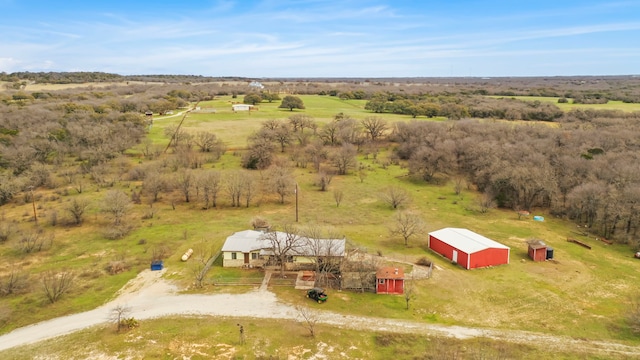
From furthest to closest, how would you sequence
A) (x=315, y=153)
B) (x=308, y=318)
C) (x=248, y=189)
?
(x=315, y=153) < (x=248, y=189) < (x=308, y=318)

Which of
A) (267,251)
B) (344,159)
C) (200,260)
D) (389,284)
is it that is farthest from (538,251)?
(344,159)

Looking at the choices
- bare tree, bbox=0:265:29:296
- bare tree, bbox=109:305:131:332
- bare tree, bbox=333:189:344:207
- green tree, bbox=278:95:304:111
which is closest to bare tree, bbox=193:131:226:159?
bare tree, bbox=333:189:344:207

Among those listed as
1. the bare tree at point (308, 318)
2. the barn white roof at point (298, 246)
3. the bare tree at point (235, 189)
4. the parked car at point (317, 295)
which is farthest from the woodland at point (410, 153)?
the bare tree at point (308, 318)

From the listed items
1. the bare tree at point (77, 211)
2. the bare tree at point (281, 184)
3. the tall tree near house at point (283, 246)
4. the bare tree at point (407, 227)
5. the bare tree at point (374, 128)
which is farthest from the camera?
the bare tree at point (374, 128)

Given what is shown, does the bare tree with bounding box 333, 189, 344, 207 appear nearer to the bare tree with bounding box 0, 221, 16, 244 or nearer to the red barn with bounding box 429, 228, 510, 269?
the red barn with bounding box 429, 228, 510, 269

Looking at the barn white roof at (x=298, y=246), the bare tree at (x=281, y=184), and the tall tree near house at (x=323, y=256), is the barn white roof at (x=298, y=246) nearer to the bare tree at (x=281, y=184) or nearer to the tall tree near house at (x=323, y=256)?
the tall tree near house at (x=323, y=256)

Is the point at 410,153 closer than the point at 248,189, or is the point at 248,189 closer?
the point at 248,189

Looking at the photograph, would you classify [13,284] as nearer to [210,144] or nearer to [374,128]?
[210,144]
